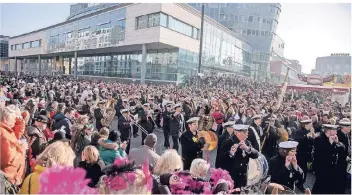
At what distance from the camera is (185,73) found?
3234 cm

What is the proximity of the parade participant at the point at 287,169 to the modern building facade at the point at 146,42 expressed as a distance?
24.8 meters

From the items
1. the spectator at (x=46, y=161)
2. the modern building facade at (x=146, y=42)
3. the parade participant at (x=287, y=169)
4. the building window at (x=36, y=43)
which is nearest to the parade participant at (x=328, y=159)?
the parade participant at (x=287, y=169)

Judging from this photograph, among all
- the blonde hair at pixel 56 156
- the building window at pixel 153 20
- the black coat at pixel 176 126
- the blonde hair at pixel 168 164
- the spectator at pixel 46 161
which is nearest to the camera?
the spectator at pixel 46 161

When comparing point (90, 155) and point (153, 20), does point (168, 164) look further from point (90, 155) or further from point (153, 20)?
point (153, 20)

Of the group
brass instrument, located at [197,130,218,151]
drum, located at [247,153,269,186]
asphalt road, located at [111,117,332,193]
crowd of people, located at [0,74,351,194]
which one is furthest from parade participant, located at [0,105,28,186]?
asphalt road, located at [111,117,332,193]

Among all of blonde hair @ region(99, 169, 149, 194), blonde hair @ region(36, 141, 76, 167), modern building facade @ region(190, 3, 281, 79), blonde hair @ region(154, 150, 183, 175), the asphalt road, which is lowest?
the asphalt road

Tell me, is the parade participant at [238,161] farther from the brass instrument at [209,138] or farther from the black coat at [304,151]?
the black coat at [304,151]

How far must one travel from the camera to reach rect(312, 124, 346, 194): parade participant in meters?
5.22

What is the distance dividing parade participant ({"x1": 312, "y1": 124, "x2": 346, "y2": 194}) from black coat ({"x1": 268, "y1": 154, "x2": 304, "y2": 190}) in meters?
1.47

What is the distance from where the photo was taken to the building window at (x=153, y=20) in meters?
27.8

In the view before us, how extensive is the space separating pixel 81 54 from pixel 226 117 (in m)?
41.2

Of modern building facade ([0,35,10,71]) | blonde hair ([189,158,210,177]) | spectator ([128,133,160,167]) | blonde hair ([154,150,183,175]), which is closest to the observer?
blonde hair ([189,158,210,177])

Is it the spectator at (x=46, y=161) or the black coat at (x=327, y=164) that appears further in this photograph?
the black coat at (x=327, y=164)

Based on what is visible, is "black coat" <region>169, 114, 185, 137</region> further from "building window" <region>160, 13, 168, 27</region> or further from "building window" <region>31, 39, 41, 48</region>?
"building window" <region>31, 39, 41, 48</region>
